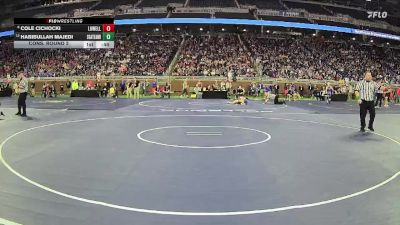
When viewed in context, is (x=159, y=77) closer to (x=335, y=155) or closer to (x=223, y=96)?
(x=223, y=96)

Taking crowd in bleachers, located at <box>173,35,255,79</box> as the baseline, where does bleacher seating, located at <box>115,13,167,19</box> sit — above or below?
above

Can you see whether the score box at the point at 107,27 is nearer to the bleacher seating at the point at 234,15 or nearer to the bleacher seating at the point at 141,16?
the bleacher seating at the point at 141,16

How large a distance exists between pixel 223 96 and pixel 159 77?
9428mm

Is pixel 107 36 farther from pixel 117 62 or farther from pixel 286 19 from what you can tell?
pixel 286 19

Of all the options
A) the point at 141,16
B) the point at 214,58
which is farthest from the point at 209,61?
the point at 141,16

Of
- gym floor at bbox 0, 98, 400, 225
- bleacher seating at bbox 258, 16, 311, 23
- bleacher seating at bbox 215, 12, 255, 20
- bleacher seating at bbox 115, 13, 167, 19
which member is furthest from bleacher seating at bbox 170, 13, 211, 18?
gym floor at bbox 0, 98, 400, 225

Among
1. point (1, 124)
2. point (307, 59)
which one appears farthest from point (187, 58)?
point (1, 124)

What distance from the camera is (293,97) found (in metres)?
34.4

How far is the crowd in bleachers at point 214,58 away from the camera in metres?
42.3
